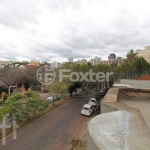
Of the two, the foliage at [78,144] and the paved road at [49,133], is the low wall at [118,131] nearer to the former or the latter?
the foliage at [78,144]

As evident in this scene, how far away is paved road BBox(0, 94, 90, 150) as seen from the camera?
26.8 feet

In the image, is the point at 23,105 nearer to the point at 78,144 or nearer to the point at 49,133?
the point at 49,133

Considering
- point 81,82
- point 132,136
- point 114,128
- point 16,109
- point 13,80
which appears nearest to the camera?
point 132,136

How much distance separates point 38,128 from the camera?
10.5 metres

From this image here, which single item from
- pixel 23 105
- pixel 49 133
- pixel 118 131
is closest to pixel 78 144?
pixel 49 133

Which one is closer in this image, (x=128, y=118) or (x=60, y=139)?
(x=128, y=118)

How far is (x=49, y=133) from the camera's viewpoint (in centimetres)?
975

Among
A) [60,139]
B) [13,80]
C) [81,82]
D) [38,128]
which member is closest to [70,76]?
[81,82]

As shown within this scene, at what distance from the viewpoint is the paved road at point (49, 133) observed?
26.8 ft

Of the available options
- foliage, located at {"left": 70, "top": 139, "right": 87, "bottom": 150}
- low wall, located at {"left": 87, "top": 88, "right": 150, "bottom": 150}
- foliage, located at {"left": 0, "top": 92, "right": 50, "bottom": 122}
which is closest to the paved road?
foliage, located at {"left": 70, "top": 139, "right": 87, "bottom": 150}

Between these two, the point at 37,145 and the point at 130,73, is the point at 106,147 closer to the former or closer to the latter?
the point at 37,145

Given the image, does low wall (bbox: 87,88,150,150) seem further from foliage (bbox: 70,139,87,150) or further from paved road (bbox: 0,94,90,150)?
paved road (bbox: 0,94,90,150)

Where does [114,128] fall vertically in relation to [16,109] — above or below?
above

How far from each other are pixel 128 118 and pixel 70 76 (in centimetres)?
1574
